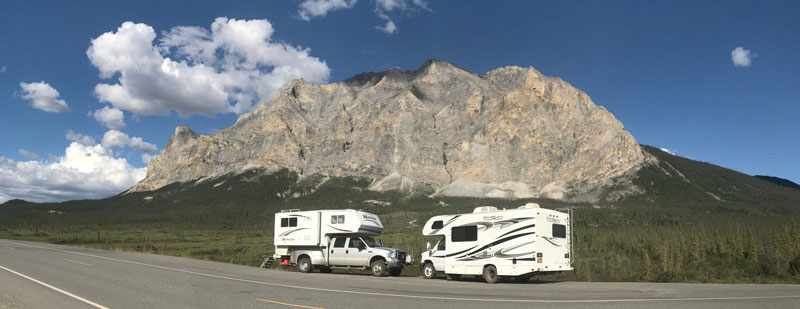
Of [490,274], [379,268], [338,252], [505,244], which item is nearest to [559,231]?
[505,244]

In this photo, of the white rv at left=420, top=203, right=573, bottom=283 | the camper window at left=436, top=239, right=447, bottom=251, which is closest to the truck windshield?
the white rv at left=420, top=203, right=573, bottom=283

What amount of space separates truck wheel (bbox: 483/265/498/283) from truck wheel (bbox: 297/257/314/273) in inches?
459

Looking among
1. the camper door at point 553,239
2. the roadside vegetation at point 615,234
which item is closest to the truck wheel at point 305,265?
the roadside vegetation at point 615,234

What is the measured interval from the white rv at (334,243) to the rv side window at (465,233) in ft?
12.2

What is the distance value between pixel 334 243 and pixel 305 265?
251 cm

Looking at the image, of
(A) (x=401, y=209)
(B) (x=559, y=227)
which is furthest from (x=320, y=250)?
(A) (x=401, y=209)

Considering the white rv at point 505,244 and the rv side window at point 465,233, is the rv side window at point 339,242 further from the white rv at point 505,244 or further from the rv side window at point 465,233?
the rv side window at point 465,233

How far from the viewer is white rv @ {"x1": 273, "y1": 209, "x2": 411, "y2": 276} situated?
27.2 meters

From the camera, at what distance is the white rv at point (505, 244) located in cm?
2234

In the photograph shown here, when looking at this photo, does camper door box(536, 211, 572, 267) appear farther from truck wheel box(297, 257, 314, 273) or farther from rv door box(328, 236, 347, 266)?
truck wheel box(297, 257, 314, 273)

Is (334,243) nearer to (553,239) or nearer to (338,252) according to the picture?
(338,252)

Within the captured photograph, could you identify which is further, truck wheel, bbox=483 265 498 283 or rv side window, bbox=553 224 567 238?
rv side window, bbox=553 224 567 238

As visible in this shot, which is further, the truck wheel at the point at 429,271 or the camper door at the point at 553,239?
the truck wheel at the point at 429,271

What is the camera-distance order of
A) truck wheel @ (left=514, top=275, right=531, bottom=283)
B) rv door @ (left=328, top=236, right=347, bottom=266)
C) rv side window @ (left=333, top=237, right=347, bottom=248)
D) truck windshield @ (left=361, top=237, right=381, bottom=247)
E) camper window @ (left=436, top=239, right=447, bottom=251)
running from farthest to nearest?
rv side window @ (left=333, top=237, right=347, bottom=248), rv door @ (left=328, top=236, right=347, bottom=266), truck windshield @ (left=361, top=237, right=381, bottom=247), camper window @ (left=436, top=239, right=447, bottom=251), truck wheel @ (left=514, top=275, right=531, bottom=283)
